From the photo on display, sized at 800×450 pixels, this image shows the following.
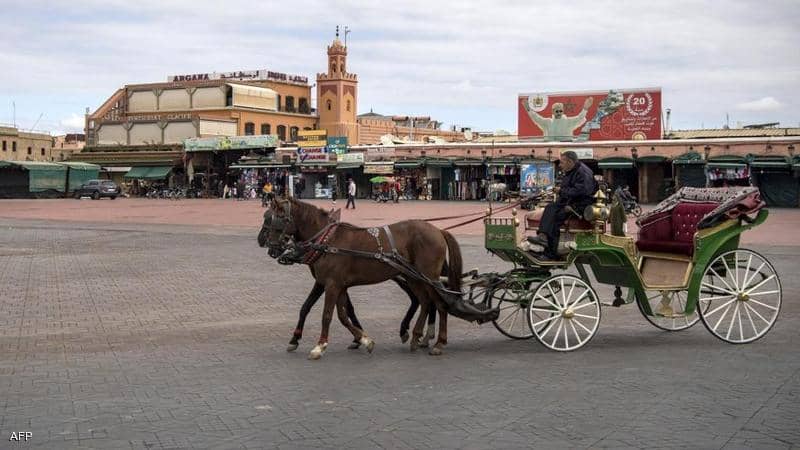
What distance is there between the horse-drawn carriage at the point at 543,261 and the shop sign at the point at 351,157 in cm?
4684

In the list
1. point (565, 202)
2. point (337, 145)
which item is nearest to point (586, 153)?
point (337, 145)

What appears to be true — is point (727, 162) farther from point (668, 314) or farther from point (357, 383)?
point (357, 383)

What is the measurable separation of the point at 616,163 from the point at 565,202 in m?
39.8

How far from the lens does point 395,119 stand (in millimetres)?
101812

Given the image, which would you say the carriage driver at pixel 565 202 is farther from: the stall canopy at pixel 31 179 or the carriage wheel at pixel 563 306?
the stall canopy at pixel 31 179

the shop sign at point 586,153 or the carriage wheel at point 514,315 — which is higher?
the shop sign at point 586,153

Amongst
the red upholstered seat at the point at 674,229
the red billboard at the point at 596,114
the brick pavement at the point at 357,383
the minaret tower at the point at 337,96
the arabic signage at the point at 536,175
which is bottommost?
the brick pavement at the point at 357,383

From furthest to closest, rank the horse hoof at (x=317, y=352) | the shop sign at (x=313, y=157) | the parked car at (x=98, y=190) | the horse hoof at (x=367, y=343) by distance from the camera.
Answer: the parked car at (x=98, y=190) < the shop sign at (x=313, y=157) < the horse hoof at (x=367, y=343) < the horse hoof at (x=317, y=352)

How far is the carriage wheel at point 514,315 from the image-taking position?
29.5ft

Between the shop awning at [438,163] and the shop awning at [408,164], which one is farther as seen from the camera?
the shop awning at [408,164]

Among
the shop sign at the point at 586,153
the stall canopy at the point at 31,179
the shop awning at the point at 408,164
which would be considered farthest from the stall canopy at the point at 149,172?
the shop sign at the point at 586,153

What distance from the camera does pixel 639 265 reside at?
9789mm

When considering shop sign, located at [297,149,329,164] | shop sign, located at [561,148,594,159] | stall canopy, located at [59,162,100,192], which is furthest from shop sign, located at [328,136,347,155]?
stall canopy, located at [59,162,100,192]

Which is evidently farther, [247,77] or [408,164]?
[247,77]
